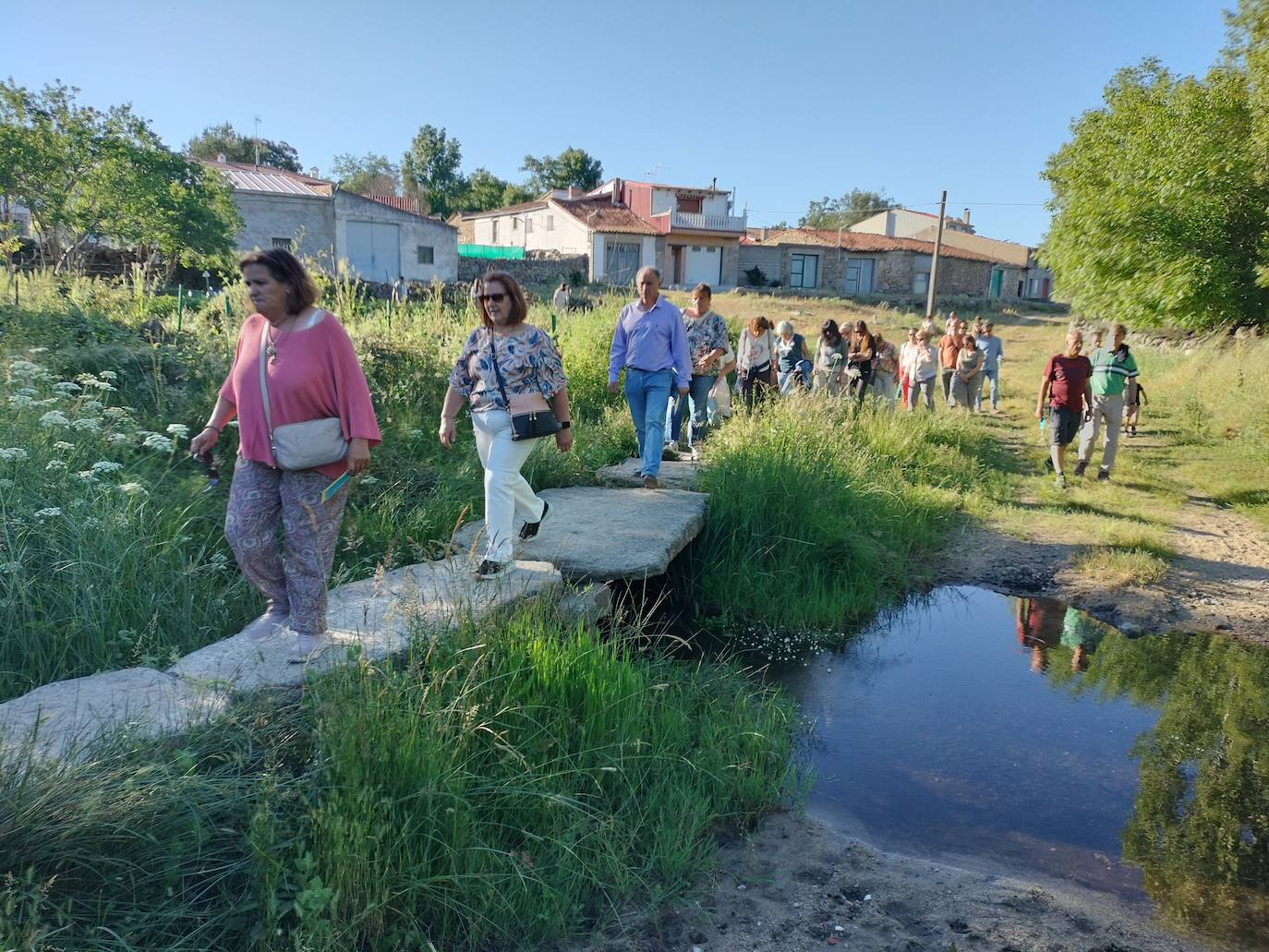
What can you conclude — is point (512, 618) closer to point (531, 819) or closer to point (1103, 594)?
point (531, 819)

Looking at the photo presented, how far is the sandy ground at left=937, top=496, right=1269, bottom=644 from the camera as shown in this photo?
19.7 feet

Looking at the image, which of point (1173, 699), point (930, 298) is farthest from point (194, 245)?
point (930, 298)

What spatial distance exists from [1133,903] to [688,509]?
12.6ft

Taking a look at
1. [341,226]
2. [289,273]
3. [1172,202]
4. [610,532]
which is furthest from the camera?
[341,226]

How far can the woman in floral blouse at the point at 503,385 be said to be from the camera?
4605mm

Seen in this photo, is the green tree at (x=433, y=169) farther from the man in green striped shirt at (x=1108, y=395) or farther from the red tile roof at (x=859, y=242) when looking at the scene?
the man in green striped shirt at (x=1108, y=395)

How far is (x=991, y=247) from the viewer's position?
2298 inches

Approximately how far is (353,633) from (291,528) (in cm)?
55

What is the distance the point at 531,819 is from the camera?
9.80 feet

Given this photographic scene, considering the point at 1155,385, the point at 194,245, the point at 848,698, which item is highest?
the point at 194,245

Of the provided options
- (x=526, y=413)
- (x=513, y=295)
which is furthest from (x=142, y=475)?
(x=513, y=295)

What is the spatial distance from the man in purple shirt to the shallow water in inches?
93.2

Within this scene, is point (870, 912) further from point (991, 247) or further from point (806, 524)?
point (991, 247)

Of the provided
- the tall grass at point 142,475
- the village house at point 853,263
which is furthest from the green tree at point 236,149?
the tall grass at point 142,475
